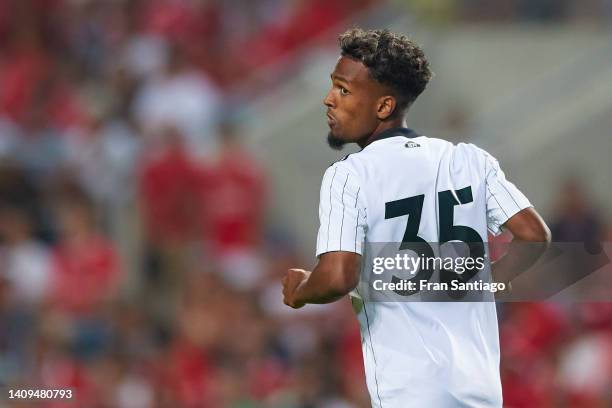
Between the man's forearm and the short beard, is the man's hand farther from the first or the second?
the short beard

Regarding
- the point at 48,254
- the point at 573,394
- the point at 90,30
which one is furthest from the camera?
the point at 90,30

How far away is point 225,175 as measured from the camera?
8.46 meters

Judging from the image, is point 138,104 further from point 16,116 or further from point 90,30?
point 90,30

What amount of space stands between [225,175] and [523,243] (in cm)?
539

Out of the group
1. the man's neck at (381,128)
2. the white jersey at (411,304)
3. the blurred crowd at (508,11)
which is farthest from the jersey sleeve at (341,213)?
the blurred crowd at (508,11)

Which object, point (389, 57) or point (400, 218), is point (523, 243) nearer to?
point (400, 218)

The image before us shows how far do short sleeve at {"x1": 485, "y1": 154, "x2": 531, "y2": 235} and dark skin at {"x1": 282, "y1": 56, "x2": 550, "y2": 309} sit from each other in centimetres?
2

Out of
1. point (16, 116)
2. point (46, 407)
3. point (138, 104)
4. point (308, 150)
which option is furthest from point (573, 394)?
point (16, 116)

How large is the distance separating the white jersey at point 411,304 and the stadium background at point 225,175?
3197mm

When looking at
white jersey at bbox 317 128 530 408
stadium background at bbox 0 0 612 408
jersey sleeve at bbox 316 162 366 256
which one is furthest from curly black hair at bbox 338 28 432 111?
stadium background at bbox 0 0 612 408

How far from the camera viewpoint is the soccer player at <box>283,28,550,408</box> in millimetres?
3031

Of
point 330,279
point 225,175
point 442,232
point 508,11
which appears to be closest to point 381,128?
point 442,232

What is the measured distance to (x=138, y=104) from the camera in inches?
367

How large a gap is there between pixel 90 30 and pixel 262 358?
456 cm
